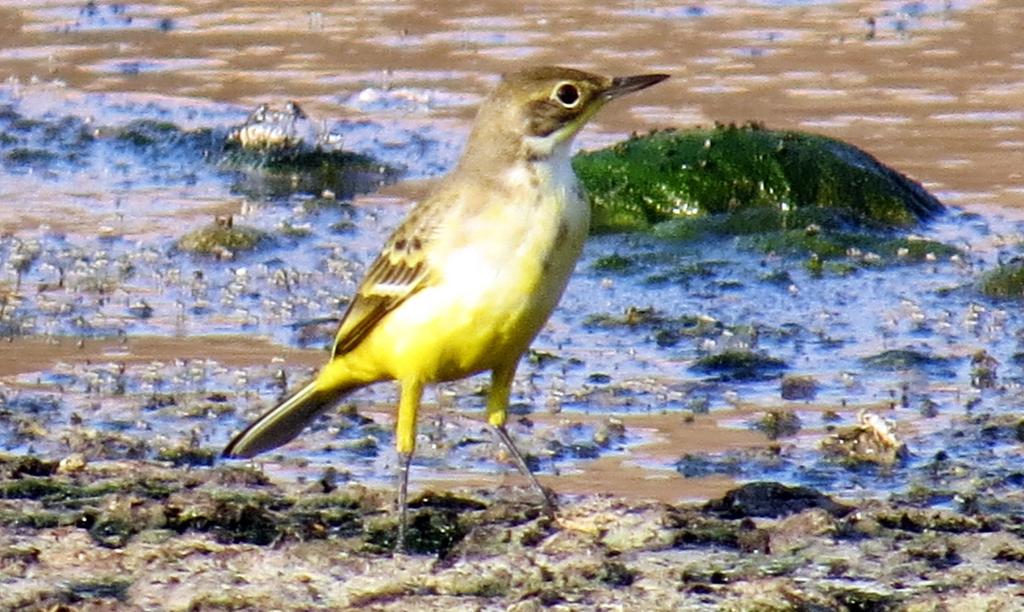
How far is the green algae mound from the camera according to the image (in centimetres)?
1191

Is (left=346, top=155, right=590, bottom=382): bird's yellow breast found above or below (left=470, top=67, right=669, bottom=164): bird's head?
below

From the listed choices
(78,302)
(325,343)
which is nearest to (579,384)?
(325,343)

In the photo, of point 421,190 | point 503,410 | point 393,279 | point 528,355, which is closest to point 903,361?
point 528,355

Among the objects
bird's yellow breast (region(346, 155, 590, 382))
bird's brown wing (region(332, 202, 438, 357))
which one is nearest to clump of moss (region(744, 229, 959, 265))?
bird's brown wing (region(332, 202, 438, 357))

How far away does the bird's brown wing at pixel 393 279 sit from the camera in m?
6.75

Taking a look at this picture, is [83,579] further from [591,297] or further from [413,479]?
[591,297]

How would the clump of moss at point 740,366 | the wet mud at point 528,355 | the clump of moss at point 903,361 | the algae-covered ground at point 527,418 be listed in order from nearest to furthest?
the algae-covered ground at point 527,418 < the wet mud at point 528,355 < the clump of moss at point 740,366 < the clump of moss at point 903,361

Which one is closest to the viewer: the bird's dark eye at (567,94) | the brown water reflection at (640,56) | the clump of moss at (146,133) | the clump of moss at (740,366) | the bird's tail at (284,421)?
the bird's dark eye at (567,94)

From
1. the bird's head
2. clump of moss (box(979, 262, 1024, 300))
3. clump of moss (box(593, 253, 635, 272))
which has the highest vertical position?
the bird's head

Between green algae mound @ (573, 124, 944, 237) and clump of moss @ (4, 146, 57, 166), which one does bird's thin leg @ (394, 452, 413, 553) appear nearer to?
green algae mound @ (573, 124, 944, 237)

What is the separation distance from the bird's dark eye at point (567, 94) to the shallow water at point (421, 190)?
1394mm

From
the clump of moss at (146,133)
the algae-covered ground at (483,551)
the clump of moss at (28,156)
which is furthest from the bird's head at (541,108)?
the clump of moss at (146,133)

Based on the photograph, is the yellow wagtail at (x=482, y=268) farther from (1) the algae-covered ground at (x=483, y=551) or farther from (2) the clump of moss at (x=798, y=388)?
(2) the clump of moss at (x=798, y=388)

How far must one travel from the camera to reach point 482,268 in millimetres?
6512
